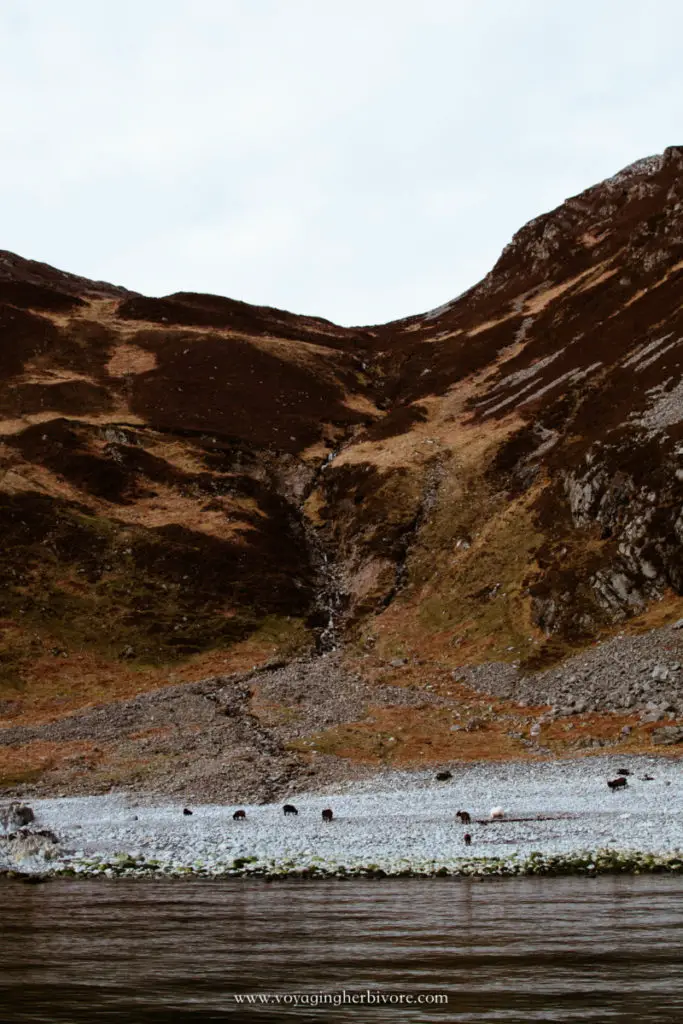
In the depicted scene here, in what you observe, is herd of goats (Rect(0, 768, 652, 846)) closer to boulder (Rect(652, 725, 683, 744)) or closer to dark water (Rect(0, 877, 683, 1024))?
boulder (Rect(652, 725, 683, 744))

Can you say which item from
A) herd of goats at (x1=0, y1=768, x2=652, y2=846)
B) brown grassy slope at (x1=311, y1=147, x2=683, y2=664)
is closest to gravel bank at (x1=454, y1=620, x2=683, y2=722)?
brown grassy slope at (x1=311, y1=147, x2=683, y2=664)

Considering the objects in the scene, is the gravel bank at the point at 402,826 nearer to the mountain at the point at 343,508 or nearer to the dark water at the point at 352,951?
the dark water at the point at 352,951

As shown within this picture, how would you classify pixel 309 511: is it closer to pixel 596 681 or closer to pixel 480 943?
pixel 596 681

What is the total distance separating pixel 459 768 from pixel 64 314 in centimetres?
12693

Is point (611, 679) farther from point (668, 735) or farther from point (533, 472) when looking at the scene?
point (533, 472)

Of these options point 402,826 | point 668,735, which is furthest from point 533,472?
point 402,826

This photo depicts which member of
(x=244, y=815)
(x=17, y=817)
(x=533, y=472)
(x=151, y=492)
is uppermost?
(x=151, y=492)

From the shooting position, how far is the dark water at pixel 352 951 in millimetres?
11867

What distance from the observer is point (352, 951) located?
1529 centimetres

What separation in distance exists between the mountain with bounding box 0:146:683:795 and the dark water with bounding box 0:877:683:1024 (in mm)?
26417

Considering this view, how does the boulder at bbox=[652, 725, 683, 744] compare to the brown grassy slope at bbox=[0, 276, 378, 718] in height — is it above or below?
below

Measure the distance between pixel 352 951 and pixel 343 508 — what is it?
7932cm

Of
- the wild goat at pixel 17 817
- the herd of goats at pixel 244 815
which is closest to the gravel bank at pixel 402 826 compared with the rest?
the herd of goats at pixel 244 815

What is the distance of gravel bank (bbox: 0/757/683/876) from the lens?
25953 mm
